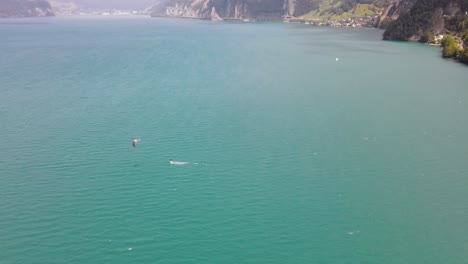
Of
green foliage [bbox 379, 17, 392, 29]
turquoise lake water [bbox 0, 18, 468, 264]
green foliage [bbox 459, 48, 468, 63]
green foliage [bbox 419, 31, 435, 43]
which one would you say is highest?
green foliage [bbox 379, 17, 392, 29]

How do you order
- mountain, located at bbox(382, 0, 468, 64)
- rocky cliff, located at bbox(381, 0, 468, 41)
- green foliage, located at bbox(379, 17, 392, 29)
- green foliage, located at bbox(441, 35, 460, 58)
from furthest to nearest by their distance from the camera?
green foliage, located at bbox(379, 17, 392, 29) → rocky cliff, located at bbox(381, 0, 468, 41) → mountain, located at bbox(382, 0, 468, 64) → green foliage, located at bbox(441, 35, 460, 58)

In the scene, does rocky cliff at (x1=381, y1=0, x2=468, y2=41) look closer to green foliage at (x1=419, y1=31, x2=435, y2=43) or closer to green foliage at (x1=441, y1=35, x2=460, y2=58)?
green foliage at (x1=419, y1=31, x2=435, y2=43)

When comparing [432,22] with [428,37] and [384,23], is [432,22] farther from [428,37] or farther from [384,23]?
[384,23]

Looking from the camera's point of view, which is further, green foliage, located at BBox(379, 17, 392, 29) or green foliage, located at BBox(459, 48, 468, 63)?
green foliage, located at BBox(379, 17, 392, 29)

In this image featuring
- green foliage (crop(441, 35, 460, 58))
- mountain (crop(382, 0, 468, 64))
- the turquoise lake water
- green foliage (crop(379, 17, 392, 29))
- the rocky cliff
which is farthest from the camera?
green foliage (crop(379, 17, 392, 29))

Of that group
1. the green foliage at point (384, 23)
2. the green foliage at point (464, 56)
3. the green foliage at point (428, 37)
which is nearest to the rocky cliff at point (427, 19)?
the green foliage at point (428, 37)

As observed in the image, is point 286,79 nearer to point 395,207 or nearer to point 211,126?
point 211,126

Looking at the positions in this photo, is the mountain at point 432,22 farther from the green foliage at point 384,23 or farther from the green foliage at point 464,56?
the green foliage at point 384,23

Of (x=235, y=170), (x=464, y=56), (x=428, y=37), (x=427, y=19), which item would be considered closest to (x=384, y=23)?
(x=427, y=19)

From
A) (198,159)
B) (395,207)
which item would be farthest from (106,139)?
(395,207)

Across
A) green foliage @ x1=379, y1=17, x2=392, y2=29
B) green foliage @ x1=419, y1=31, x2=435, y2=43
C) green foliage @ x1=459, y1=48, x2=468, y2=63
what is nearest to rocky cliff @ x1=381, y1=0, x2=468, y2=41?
green foliage @ x1=419, y1=31, x2=435, y2=43
